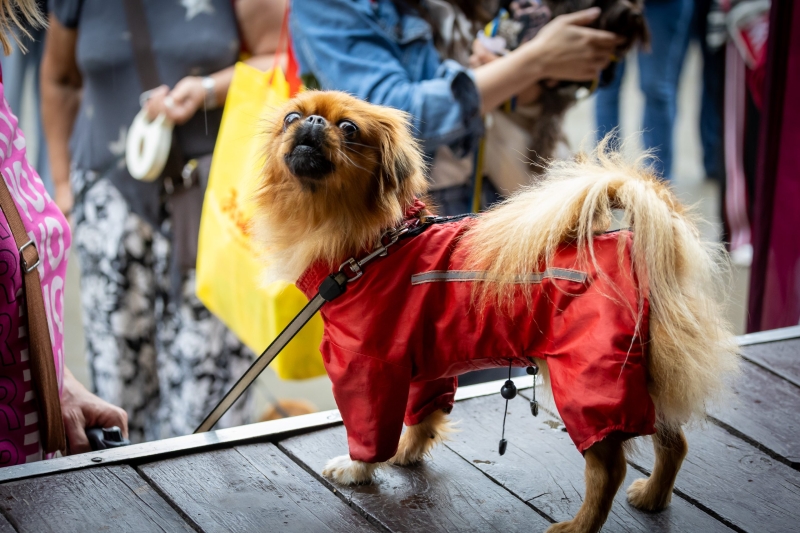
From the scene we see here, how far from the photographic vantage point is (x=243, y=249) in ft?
6.77

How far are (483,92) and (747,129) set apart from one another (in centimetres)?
284

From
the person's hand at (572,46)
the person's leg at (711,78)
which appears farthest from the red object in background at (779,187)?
the person's leg at (711,78)

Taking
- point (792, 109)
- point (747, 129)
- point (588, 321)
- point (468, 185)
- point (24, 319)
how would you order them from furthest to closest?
point (747, 129), point (792, 109), point (468, 185), point (24, 319), point (588, 321)

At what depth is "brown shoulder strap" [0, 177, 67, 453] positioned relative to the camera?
1.27 m

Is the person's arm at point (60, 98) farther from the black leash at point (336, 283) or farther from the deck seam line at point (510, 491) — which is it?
the deck seam line at point (510, 491)

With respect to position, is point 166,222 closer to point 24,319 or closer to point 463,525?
point 24,319

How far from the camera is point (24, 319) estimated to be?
1.30 m

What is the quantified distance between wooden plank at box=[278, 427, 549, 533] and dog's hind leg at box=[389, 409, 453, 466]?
17 millimetres

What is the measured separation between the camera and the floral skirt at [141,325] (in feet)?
7.95

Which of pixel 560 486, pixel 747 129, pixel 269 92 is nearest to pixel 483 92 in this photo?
pixel 269 92

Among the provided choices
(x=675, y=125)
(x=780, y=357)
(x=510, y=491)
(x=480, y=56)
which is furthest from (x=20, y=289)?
(x=675, y=125)

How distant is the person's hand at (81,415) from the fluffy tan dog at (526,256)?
0.49 meters

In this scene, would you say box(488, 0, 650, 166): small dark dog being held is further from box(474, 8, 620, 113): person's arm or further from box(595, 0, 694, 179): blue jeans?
box(595, 0, 694, 179): blue jeans

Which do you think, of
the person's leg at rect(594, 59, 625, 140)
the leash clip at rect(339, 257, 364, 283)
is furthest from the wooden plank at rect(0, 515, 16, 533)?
the person's leg at rect(594, 59, 625, 140)
